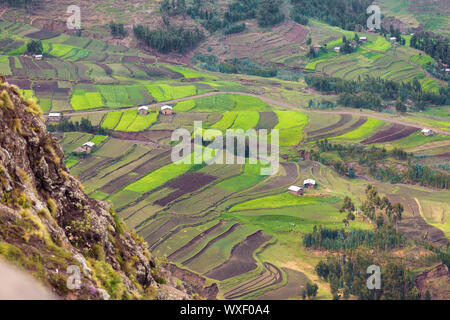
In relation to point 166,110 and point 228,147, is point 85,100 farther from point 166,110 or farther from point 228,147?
point 228,147

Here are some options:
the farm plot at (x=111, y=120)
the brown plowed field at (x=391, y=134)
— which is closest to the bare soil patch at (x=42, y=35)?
the farm plot at (x=111, y=120)

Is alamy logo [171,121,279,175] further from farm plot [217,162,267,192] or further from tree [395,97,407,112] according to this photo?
tree [395,97,407,112]

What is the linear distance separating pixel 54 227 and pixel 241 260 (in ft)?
96.7

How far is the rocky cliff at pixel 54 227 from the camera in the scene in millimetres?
12156

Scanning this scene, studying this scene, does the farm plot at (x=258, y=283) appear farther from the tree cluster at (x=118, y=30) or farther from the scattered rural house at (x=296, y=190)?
the tree cluster at (x=118, y=30)

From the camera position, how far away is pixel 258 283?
128 ft

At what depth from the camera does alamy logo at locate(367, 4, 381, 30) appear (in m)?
123

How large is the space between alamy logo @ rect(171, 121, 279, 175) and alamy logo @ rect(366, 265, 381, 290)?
2194 centimetres

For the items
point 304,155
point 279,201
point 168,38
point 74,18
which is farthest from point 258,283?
point 74,18

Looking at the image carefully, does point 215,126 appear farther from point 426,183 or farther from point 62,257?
point 62,257

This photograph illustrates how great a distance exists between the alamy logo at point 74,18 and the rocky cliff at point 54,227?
9600cm

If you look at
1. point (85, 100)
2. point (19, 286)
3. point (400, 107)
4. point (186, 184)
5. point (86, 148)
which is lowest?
point (400, 107)

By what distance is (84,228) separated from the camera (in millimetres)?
15188
